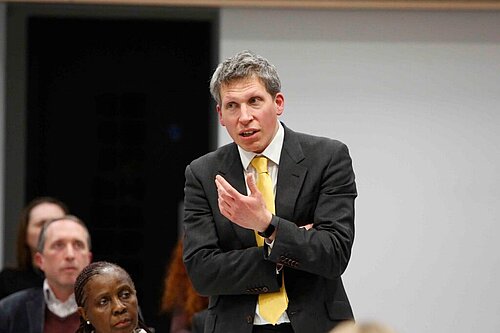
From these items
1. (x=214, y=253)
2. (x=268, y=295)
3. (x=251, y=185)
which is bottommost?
(x=268, y=295)

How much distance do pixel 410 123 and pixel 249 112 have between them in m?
2.61

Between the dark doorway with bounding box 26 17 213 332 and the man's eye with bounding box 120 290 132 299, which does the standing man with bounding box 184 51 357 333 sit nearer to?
the man's eye with bounding box 120 290 132 299

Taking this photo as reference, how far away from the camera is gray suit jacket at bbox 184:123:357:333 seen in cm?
323

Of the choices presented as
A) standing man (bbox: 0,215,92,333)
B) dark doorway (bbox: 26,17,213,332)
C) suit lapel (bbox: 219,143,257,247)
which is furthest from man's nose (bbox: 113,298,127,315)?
dark doorway (bbox: 26,17,213,332)

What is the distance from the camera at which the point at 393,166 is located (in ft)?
18.9

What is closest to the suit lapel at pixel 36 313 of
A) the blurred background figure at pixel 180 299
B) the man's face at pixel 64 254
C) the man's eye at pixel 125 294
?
the man's face at pixel 64 254

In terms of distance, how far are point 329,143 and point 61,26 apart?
457 centimetres

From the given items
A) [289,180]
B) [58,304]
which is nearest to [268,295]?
[289,180]

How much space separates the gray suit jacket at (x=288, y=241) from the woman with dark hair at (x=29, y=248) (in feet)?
7.18

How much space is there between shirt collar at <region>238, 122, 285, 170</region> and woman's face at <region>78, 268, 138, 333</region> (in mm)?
596

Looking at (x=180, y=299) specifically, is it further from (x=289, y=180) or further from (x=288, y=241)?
(x=288, y=241)

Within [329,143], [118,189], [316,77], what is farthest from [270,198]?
[118,189]

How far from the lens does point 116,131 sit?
7613mm

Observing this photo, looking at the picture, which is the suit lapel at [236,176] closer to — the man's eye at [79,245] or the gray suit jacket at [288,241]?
the gray suit jacket at [288,241]
